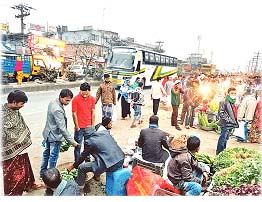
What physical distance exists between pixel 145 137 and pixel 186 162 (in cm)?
75

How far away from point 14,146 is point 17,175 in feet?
1.13

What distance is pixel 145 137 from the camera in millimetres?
3393

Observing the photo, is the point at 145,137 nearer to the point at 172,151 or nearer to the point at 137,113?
the point at 172,151

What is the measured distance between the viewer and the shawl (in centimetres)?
277

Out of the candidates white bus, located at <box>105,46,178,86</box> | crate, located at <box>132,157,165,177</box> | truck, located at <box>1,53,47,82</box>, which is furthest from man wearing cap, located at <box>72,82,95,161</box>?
truck, located at <box>1,53,47,82</box>

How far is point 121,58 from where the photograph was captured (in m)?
14.5

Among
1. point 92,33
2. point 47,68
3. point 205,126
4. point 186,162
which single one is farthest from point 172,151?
point 92,33

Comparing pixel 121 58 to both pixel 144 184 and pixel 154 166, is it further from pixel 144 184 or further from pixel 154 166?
pixel 144 184

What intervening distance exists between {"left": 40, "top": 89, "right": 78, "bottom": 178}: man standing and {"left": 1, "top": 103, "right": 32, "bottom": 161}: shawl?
315 mm

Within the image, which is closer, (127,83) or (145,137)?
(145,137)

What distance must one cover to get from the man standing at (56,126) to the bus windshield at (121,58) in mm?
11056

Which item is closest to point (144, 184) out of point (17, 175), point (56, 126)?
point (56, 126)

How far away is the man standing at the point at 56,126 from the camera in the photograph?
3.18 meters

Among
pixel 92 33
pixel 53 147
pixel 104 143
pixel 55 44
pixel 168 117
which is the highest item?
pixel 92 33
